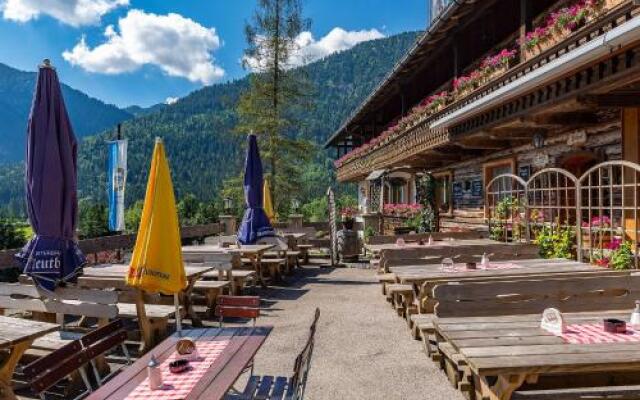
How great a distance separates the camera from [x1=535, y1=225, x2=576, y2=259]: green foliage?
27.1 ft

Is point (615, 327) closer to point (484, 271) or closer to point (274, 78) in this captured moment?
point (484, 271)

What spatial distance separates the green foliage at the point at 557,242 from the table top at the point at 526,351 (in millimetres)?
4964

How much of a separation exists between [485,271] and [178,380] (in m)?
4.28

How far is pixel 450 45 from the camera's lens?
14961 mm

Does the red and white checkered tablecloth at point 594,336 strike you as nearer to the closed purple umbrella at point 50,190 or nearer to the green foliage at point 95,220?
the closed purple umbrella at point 50,190

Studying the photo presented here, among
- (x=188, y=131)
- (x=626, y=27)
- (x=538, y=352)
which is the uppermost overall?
(x=188, y=131)

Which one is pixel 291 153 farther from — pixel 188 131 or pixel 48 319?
pixel 188 131

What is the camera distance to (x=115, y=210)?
38.2ft

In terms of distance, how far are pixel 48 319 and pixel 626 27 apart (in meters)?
7.50

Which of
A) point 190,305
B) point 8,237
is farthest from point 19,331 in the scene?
point 8,237

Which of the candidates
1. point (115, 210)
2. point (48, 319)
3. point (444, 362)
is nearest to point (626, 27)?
point (444, 362)

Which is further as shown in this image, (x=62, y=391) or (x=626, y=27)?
(x=626, y=27)

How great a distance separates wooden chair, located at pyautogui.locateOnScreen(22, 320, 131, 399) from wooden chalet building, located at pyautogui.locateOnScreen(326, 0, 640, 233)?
586 centimetres

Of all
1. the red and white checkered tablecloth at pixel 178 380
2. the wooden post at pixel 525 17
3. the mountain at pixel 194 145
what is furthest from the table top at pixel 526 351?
the mountain at pixel 194 145
